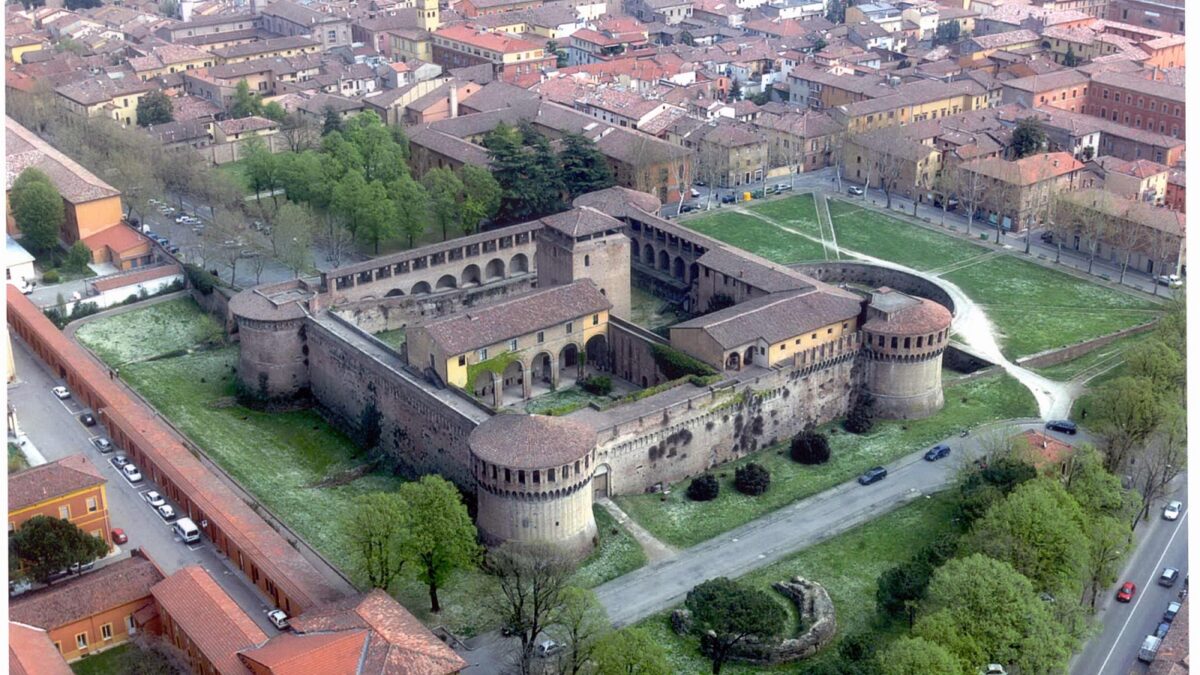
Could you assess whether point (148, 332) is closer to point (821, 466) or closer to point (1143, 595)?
point (821, 466)

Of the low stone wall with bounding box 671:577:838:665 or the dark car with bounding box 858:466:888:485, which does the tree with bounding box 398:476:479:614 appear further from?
the dark car with bounding box 858:466:888:485

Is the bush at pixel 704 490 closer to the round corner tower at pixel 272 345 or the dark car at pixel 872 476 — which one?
the dark car at pixel 872 476

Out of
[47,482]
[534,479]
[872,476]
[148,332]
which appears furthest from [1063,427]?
[148,332]

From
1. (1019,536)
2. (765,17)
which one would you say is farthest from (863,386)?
(765,17)

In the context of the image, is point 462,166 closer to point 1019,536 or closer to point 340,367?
point 340,367

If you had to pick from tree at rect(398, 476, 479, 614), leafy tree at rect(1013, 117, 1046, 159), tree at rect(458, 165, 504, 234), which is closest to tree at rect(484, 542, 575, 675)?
tree at rect(398, 476, 479, 614)
